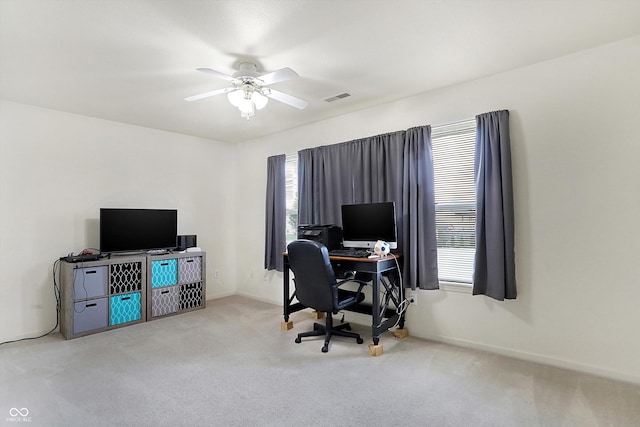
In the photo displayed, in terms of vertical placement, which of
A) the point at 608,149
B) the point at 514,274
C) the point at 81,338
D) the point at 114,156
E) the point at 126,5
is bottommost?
the point at 81,338

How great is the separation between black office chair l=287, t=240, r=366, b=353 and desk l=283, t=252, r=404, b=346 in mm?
219

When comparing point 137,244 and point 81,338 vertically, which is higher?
point 137,244

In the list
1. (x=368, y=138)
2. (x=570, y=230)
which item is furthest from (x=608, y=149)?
(x=368, y=138)

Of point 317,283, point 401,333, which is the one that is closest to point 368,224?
point 317,283

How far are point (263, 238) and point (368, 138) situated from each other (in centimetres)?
234

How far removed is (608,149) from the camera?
8.25 feet

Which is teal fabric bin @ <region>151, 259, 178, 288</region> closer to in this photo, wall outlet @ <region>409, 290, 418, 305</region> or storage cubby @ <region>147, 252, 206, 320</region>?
storage cubby @ <region>147, 252, 206, 320</region>

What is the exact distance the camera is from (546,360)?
108 inches

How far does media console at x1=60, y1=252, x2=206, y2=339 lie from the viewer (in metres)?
3.52

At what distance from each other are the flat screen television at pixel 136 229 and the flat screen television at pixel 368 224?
2391mm

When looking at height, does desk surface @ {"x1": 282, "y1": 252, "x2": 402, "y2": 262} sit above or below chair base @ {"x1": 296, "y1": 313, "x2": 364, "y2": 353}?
above

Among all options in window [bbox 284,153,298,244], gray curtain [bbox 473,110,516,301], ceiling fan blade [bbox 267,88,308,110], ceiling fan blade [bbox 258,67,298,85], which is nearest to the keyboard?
gray curtain [bbox 473,110,516,301]

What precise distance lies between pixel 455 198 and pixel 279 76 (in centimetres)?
205

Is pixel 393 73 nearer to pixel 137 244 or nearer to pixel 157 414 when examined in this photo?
pixel 157 414
